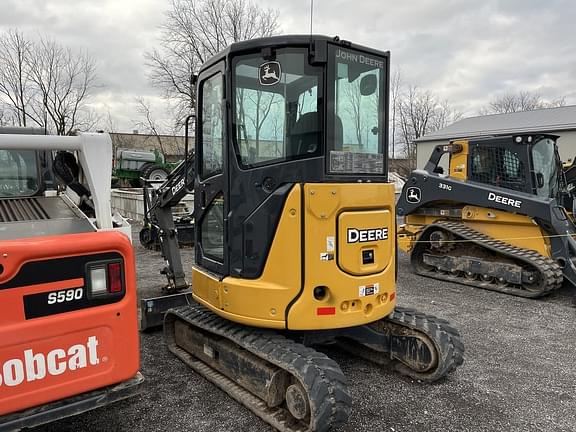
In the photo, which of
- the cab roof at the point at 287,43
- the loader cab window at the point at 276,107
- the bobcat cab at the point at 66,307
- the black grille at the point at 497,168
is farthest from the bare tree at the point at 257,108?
the black grille at the point at 497,168

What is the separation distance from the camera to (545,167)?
748 cm

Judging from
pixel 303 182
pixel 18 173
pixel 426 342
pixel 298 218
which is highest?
pixel 18 173

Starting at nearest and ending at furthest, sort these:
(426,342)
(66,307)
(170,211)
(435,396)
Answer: (66,307) < (435,396) < (426,342) < (170,211)

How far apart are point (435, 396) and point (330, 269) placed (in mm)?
1458

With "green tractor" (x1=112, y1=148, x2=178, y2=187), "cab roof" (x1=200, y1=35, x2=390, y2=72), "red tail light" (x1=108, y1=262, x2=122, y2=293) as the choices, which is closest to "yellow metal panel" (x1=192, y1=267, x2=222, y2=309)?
"red tail light" (x1=108, y1=262, x2=122, y2=293)

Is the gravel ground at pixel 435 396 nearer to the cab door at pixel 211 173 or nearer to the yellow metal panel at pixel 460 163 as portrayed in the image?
the cab door at pixel 211 173

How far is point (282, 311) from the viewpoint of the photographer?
10.7 feet

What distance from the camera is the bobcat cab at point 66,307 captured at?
2.31 m

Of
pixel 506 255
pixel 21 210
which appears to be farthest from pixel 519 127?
pixel 21 210

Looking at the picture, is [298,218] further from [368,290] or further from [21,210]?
[21,210]

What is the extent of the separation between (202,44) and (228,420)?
26009mm

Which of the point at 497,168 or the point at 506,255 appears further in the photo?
the point at 497,168

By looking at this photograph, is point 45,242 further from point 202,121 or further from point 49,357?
point 202,121

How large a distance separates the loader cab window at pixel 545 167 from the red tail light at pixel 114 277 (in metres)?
6.80
